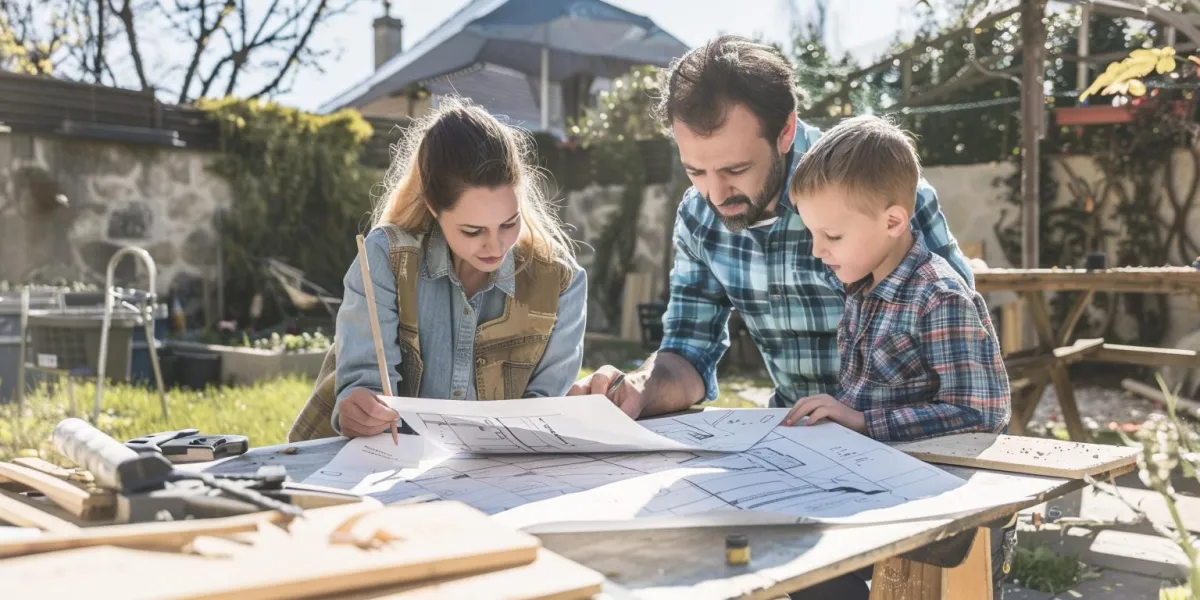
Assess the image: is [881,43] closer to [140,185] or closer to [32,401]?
[140,185]

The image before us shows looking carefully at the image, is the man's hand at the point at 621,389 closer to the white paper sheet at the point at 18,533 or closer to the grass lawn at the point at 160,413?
the white paper sheet at the point at 18,533

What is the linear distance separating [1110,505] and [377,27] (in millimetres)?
11583

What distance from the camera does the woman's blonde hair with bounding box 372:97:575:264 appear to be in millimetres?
1826

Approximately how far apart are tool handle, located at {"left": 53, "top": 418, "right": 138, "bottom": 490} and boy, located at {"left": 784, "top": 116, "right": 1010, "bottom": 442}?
83cm

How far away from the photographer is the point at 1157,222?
621 cm

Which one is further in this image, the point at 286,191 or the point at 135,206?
the point at 286,191

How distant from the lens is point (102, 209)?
6.45m

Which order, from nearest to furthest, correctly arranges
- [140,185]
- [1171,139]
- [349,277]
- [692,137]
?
[349,277]
[692,137]
[1171,139]
[140,185]

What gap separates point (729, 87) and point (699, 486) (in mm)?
1046

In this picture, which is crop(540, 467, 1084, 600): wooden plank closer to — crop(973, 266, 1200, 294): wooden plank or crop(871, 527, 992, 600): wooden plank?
crop(871, 527, 992, 600): wooden plank

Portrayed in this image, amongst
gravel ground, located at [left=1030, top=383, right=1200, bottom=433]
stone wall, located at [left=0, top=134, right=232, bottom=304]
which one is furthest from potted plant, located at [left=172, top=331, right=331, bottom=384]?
gravel ground, located at [left=1030, top=383, right=1200, bottom=433]

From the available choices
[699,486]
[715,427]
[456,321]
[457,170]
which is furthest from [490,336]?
[699,486]

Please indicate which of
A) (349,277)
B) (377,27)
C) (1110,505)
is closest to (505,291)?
(349,277)

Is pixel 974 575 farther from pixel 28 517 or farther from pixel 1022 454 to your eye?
pixel 28 517
